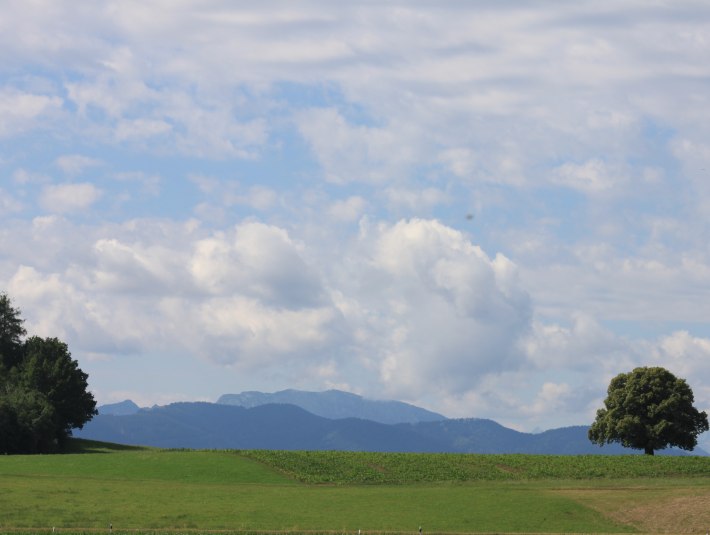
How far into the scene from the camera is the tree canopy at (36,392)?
421ft

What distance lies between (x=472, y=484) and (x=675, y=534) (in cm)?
2745

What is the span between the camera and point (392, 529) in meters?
72.6

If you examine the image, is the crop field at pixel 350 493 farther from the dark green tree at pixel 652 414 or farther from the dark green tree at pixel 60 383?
the dark green tree at pixel 60 383

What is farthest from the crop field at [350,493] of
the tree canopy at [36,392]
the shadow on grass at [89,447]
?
the shadow on grass at [89,447]

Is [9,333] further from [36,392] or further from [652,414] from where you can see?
[652,414]

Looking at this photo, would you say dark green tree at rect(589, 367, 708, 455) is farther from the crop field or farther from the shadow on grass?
the shadow on grass

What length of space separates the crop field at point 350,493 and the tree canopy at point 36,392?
2137 cm

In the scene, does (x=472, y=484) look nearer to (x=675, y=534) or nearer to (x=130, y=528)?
(x=675, y=534)

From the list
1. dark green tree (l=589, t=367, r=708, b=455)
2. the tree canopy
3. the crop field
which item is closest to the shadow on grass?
the tree canopy

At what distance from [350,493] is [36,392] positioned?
216 ft

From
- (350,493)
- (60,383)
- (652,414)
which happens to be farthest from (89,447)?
(652,414)

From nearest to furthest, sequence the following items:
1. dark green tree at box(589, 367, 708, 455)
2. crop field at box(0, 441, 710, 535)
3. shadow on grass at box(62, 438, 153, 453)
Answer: crop field at box(0, 441, 710, 535) < dark green tree at box(589, 367, 708, 455) < shadow on grass at box(62, 438, 153, 453)

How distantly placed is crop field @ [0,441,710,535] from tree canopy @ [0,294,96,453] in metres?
21.4

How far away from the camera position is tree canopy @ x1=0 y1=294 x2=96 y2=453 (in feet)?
421
